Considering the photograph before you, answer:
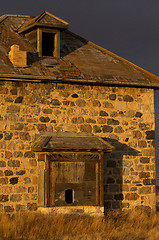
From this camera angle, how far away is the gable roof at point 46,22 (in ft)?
51.5

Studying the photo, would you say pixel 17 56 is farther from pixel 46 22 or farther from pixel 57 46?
pixel 46 22

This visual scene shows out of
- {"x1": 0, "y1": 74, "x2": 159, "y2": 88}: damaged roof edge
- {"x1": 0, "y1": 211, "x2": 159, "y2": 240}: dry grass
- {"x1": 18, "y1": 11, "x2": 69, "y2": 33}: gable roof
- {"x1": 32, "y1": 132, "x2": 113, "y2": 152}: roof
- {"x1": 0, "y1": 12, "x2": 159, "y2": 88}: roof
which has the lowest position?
{"x1": 0, "y1": 211, "x2": 159, "y2": 240}: dry grass

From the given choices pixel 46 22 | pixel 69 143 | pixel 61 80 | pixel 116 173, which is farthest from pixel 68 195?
pixel 46 22

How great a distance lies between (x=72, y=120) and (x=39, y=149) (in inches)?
72.0

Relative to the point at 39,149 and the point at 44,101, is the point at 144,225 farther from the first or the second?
the point at 44,101

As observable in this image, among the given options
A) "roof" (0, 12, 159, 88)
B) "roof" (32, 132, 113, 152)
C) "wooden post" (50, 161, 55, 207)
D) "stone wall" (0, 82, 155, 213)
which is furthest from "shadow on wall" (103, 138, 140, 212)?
"roof" (0, 12, 159, 88)

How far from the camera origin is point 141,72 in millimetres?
16297

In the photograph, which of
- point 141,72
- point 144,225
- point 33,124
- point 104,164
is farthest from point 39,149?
point 141,72

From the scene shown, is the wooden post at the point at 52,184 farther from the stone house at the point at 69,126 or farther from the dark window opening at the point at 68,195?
the dark window opening at the point at 68,195

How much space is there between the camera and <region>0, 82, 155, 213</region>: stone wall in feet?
46.5

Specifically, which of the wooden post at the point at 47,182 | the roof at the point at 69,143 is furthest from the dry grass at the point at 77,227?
the roof at the point at 69,143

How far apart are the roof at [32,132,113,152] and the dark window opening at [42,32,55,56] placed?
3683 mm

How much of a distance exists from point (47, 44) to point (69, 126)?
11.9 ft

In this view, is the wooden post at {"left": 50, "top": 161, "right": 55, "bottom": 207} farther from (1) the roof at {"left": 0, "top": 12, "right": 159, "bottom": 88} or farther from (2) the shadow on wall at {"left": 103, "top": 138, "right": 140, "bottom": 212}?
(1) the roof at {"left": 0, "top": 12, "right": 159, "bottom": 88}
